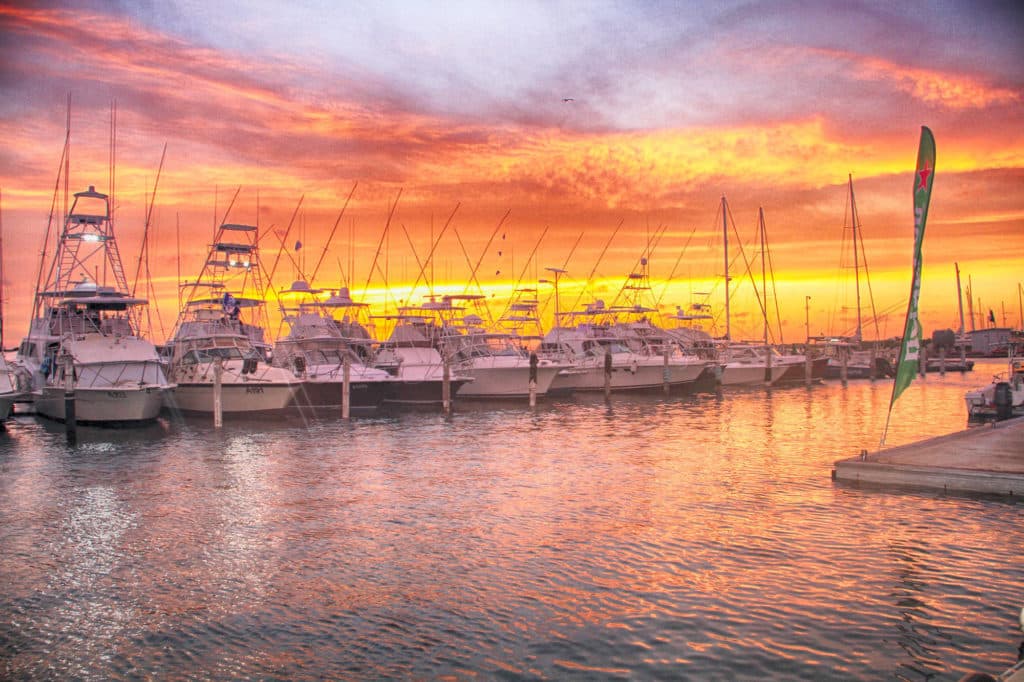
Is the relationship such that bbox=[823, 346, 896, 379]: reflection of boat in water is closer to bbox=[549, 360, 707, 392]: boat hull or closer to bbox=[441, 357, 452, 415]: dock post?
bbox=[549, 360, 707, 392]: boat hull

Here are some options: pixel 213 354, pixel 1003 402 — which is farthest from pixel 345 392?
pixel 1003 402

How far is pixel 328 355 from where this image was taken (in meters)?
45.4

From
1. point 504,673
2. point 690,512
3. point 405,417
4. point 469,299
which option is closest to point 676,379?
point 469,299

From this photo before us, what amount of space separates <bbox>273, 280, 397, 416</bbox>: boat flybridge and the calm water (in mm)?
16975

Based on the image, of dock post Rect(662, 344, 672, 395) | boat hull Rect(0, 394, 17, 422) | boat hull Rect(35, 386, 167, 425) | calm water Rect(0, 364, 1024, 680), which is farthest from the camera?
dock post Rect(662, 344, 672, 395)

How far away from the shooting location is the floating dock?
1534 centimetres

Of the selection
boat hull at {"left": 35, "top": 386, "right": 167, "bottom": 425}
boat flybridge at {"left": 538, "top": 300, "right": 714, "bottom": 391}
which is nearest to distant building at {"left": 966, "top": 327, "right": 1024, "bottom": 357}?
boat flybridge at {"left": 538, "top": 300, "right": 714, "bottom": 391}

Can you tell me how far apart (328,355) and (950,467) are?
116 feet

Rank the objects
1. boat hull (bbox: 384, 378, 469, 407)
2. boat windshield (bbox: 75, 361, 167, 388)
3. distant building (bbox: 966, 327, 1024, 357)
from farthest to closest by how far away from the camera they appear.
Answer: distant building (bbox: 966, 327, 1024, 357), boat hull (bbox: 384, 378, 469, 407), boat windshield (bbox: 75, 361, 167, 388)

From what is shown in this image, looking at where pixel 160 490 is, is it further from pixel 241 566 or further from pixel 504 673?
pixel 504 673

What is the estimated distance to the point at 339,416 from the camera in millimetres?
40219

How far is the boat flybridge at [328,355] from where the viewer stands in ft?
135

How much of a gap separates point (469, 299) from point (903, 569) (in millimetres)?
41739

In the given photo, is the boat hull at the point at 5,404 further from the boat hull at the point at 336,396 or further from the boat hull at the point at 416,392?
the boat hull at the point at 416,392
